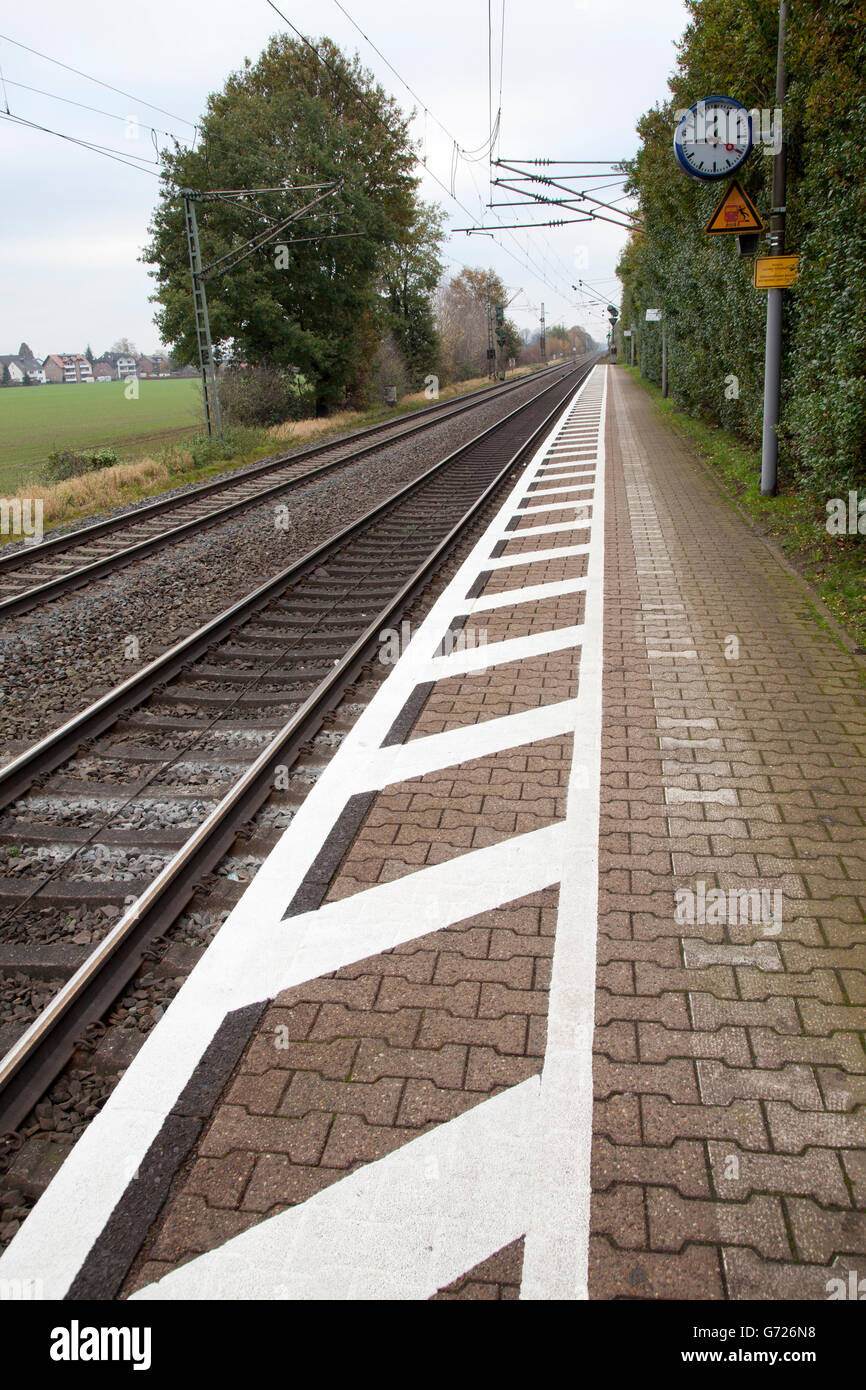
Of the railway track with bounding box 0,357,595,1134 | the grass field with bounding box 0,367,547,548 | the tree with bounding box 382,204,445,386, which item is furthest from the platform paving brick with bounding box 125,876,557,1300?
the tree with bounding box 382,204,445,386

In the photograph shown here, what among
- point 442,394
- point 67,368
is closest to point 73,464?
point 442,394

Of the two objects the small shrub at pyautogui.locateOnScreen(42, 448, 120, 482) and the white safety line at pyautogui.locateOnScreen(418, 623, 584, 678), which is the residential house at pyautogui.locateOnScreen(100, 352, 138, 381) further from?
the white safety line at pyautogui.locateOnScreen(418, 623, 584, 678)

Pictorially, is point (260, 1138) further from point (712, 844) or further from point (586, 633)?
point (586, 633)

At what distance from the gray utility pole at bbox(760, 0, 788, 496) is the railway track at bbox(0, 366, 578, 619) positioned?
8188mm

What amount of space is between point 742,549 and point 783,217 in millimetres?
4084

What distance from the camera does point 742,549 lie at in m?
10.2

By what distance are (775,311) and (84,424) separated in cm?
5286

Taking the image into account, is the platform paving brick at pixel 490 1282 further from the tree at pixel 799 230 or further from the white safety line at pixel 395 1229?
the tree at pixel 799 230

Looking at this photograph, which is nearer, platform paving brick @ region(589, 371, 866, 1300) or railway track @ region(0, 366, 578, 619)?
platform paving brick @ region(589, 371, 866, 1300)

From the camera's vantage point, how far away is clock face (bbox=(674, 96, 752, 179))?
34.0 feet

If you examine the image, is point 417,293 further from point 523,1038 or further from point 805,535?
point 523,1038

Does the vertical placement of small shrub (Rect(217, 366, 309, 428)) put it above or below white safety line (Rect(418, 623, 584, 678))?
above
